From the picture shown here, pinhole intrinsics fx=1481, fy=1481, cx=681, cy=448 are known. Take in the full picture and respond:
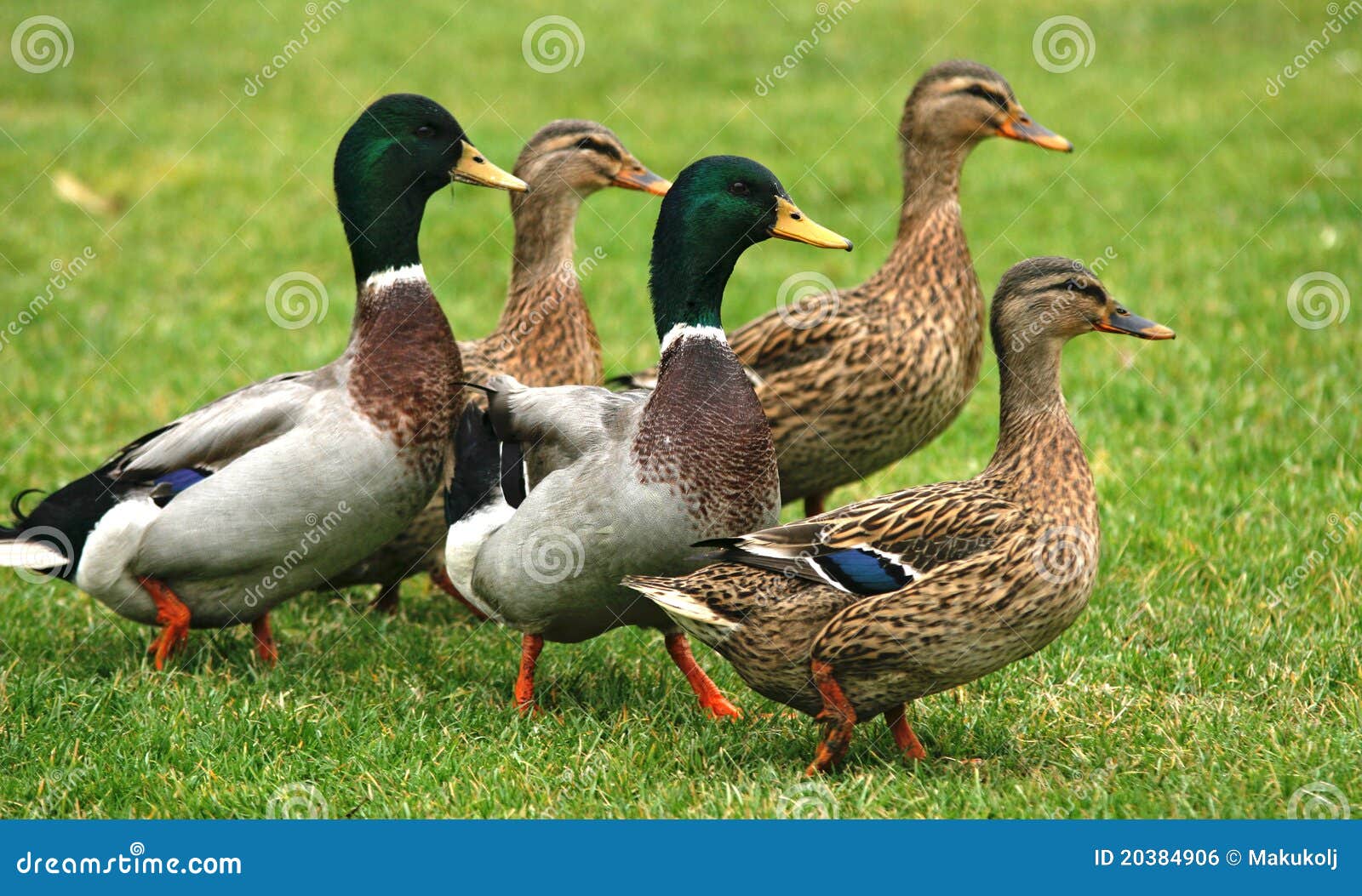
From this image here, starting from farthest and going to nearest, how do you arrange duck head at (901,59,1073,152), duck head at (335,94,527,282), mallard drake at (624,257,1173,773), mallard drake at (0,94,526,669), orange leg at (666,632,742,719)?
duck head at (901,59,1073,152), duck head at (335,94,527,282), mallard drake at (0,94,526,669), orange leg at (666,632,742,719), mallard drake at (624,257,1173,773)

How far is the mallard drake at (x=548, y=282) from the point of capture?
5.62 m

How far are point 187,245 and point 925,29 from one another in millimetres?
8391

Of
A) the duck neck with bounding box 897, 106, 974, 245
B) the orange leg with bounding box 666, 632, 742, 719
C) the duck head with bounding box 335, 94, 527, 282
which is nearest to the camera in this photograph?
the orange leg with bounding box 666, 632, 742, 719

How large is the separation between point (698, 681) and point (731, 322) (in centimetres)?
420

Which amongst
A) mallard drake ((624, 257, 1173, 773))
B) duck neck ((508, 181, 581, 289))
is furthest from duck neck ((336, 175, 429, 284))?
mallard drake ((624, 257, 1173, 773))

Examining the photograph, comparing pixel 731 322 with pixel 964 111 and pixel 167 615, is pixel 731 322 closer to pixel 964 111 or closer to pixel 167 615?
pixel 964 111

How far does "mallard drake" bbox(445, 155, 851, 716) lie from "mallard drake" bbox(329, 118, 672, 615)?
31.2 inches

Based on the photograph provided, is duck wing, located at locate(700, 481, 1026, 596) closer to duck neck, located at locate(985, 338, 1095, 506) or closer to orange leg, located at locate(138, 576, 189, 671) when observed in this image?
duck neck, located at locate(985, 338, 1095, 506)

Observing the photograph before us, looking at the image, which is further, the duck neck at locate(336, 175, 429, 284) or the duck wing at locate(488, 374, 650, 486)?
the duck neck at locate(336, 175, 429, 284)

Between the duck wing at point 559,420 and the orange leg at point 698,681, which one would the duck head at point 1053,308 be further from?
the orange leg at point 698,681

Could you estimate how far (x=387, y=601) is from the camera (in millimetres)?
5781

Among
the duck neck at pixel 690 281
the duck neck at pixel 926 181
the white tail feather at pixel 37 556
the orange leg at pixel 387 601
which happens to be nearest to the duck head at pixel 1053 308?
the duck neck at pixel 690 281

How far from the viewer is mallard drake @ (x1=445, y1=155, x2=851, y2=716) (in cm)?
428

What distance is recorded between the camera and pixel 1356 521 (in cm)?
554
